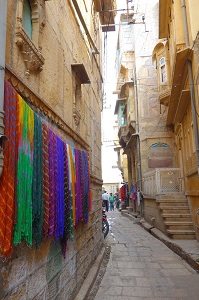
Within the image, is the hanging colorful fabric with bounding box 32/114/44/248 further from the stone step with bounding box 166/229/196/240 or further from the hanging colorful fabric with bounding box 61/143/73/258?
the stone step with bounding box 166/229/196/240

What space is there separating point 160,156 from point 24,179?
15556 millimetres

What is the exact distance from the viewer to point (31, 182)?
2307 mm

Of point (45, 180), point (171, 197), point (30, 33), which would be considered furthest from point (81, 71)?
point (171, 197)

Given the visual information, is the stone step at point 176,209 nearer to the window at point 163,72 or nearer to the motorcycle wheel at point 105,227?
the motorcycle wheel at point 105,227

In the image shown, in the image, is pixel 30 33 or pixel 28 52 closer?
pixel 28 52

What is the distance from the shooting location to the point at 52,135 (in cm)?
302

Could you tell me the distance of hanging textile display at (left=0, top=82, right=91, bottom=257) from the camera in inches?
77.5

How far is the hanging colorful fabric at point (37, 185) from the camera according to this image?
7.95 ft

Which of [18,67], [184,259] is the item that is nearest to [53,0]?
[18,67]

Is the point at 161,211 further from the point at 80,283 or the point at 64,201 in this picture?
the point at 64,201

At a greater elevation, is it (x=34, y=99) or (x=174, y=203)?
(x=34, y=99)

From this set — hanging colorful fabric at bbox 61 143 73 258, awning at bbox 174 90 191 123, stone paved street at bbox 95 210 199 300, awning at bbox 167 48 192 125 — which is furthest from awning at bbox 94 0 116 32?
stone paved street at bbox 95 210 199 300

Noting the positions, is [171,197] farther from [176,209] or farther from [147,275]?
[147,275]

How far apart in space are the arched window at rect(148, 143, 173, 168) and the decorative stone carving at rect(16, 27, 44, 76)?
1465cm
